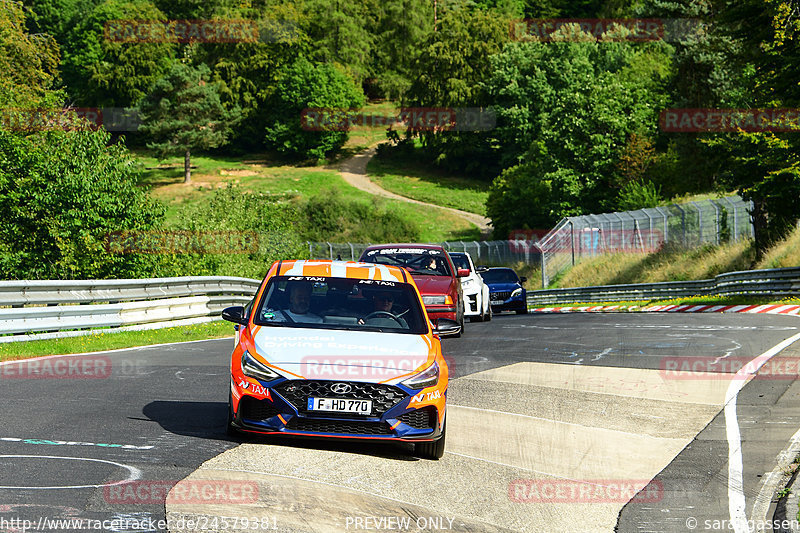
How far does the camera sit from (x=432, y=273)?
61.6ft

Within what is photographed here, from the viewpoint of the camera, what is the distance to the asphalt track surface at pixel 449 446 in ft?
20.9

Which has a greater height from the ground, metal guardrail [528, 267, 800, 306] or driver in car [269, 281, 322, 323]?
driver in car [269, 281, 322, 323]

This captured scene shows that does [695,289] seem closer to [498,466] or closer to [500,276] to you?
[500,276]

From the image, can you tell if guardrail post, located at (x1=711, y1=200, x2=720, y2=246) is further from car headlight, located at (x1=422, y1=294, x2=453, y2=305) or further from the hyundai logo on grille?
the hyundai logo on grille

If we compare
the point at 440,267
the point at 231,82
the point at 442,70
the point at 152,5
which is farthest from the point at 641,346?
the point at 152,5


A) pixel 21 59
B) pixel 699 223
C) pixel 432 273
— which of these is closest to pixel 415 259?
pixel 432 273

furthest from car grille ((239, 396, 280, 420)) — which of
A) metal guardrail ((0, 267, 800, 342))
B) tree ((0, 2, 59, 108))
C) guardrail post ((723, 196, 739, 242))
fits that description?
tree ((0, 2, 59, 108))

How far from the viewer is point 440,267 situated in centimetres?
1898

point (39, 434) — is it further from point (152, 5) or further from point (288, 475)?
point (152, 5)

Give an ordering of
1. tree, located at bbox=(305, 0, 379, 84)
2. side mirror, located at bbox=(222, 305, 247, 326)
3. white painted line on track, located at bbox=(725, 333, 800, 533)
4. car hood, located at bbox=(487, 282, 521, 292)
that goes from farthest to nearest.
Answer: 1. tree, located at bbox=(305, 0, 379, 84)
2. car hood, located at bbox=(487, 282, 521, 292)
3. side mirror, located at bbox=(222, 305, 247, 326)
4. white painted line on track, located at bbox=(725, 333, 800, 533)

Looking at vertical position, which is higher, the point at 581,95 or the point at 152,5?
the point at 152,5

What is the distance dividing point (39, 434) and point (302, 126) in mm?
99449

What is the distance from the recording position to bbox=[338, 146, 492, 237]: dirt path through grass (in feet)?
283

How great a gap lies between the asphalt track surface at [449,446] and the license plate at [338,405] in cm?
39
